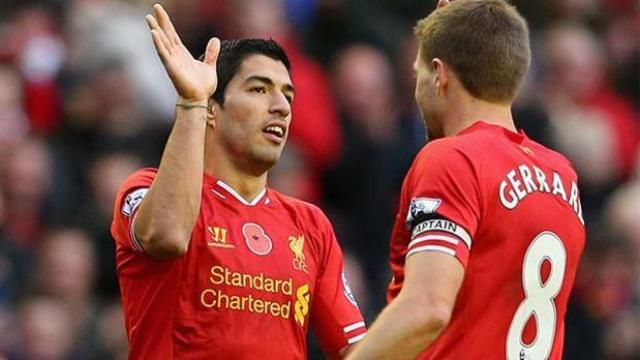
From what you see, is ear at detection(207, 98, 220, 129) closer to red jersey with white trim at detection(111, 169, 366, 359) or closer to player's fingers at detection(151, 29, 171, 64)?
red jersey with white trim at detection(111, 169, 366, 359)

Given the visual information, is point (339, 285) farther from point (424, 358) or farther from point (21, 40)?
point (21, 40)

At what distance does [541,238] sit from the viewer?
23.5ft

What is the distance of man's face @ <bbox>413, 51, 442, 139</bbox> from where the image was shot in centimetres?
738

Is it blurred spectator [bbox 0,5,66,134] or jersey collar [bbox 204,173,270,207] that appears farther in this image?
blurred spectator [bbox 0,5,66,134]

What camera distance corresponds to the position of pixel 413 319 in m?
6.66

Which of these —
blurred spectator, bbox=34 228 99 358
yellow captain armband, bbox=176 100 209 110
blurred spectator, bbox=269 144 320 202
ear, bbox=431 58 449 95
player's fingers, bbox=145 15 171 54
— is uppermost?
player's fingers, bbox=145 15 171 54

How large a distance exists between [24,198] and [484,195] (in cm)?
606

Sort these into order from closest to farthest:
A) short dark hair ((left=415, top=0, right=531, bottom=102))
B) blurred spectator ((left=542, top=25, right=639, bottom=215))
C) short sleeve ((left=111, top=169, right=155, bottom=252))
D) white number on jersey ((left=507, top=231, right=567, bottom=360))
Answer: white number on jersey ((left=507, top=231, right=567, bottom=360)), short dark hair ((left=415, top=0, right=531, bottom=102)), short sleeve ((left=111, top=169, right=155, bottom=252)), blurred spectator ((left=542, top=25, right=639, bottom=215))

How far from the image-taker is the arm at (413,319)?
6.66 m

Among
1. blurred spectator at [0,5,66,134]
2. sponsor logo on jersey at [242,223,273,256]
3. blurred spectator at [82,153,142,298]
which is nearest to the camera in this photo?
sponsor logo on jersey at [242,223,273,256]

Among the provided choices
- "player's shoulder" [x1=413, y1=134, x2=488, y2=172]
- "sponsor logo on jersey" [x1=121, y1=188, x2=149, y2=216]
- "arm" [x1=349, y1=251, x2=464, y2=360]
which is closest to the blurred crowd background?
"sponsor logo on jersey" [x1=121, y1=188, x2=149, y2=216]

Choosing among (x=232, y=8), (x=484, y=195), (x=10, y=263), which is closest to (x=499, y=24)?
(x=484, y=195)

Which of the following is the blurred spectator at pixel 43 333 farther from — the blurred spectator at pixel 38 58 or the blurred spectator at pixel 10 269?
the blurred spectator at pixel 38 58

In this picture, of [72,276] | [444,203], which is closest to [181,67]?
[444,203]
